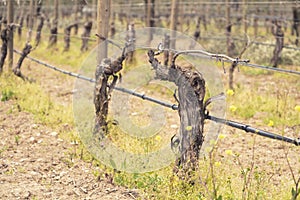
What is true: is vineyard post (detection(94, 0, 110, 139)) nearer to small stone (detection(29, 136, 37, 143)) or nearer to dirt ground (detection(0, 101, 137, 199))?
dirt ground (detection(0, 101, 137, 199))

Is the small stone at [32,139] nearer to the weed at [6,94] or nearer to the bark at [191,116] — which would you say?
the weed at [6,94]

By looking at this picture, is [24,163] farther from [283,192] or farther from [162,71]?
[283,192]

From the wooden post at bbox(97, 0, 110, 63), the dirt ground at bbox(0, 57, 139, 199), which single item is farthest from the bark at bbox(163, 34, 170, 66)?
the wooden post at bbox(97, 0, 110, 63)

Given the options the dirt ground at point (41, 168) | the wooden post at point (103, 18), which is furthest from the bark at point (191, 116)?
the wooden post at point (103, 18)

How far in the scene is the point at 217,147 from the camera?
3568mm

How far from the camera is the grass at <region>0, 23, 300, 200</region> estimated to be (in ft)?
11.1

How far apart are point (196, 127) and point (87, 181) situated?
1.07 metres

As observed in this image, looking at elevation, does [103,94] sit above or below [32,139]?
above

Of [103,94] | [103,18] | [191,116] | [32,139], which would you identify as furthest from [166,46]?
[191,116]

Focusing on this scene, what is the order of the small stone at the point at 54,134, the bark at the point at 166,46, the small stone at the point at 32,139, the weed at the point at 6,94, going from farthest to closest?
the bark at the point at 166,46 < the weed at the point at 6,94 < the small stone at the point at 54,134 < the small stone at the point at 32,139

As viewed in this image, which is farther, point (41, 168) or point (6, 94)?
point (6, 94)

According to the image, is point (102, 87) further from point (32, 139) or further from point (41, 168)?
point (41, 168)

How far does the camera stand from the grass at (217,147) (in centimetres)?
337

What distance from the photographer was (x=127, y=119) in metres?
5.88
